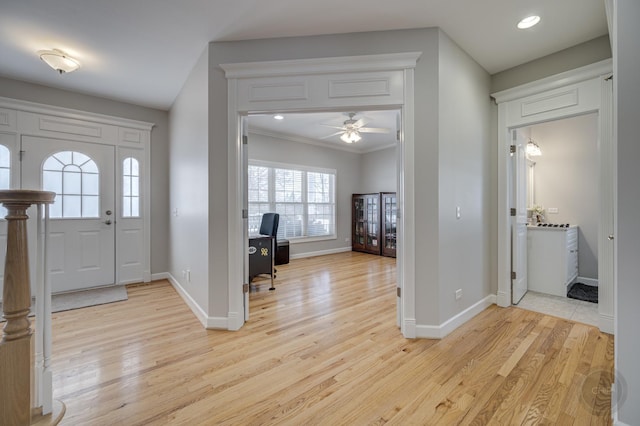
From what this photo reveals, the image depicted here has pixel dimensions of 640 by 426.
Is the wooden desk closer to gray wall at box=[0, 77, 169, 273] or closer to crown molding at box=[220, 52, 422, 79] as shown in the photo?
gray wall at box=[0, 77, 169, 273]

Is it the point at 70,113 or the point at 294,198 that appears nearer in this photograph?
the point at 70,113

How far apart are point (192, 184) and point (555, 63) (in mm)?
4043

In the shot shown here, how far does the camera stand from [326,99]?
2.39 metres

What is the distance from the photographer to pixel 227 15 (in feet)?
7.18

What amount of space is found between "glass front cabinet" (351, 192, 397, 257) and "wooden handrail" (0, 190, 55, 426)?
5.52m

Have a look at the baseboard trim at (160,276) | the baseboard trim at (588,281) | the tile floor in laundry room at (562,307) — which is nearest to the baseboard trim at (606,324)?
the tile floor in laundry room at (562,307)

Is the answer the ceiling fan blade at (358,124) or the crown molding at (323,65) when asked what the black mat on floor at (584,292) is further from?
the ceiling fan blade at (358,124)

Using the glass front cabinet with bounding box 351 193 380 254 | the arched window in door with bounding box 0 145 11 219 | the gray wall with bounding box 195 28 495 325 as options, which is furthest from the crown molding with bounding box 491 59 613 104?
the arched window in door with bounding box 0 145 11 219

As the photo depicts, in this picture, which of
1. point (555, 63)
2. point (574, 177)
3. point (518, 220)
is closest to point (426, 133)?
point (555, 63)

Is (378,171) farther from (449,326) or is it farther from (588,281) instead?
(449,326)

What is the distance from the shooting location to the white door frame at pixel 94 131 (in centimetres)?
328

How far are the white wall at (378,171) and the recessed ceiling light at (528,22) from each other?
4.07m

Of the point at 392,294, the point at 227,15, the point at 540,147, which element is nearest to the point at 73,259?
the point at 227,15

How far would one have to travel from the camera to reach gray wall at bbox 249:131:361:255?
559cm
